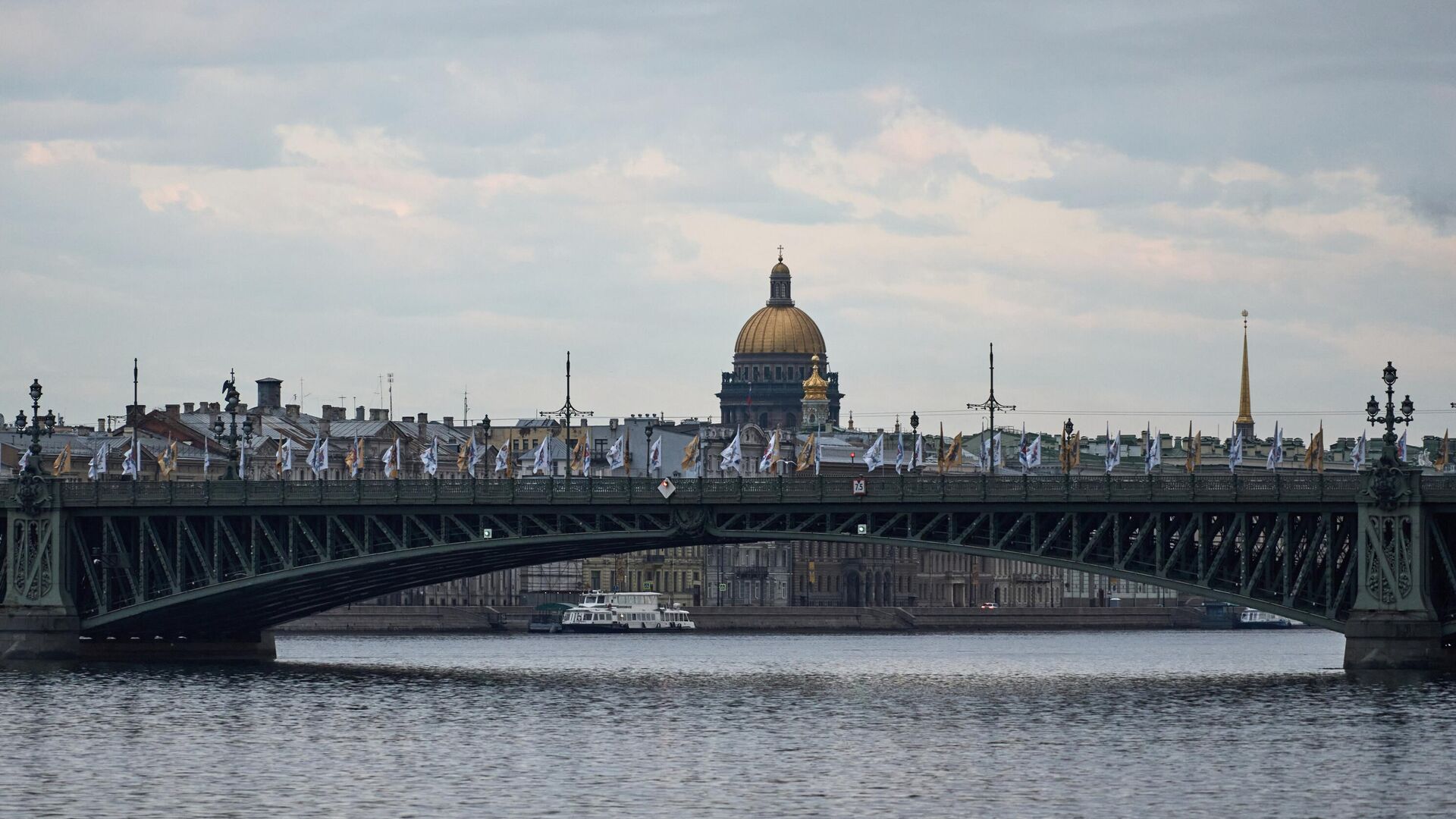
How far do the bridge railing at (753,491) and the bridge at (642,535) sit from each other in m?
0.08

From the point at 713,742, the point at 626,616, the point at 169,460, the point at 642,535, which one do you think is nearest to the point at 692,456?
the point at 642,535

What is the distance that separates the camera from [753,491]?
88438 millimetres

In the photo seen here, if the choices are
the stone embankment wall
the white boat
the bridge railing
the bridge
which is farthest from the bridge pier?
the white boat

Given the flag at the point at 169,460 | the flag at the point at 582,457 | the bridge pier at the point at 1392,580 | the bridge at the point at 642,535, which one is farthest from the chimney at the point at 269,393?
the bridge pier at the point at 1392,580

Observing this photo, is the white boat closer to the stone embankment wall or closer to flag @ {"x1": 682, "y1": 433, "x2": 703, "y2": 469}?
the stone embankment wall

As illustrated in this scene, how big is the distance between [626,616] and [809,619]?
12.2 metres

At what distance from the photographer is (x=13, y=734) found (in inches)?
2655

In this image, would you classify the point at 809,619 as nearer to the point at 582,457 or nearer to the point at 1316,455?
the point at 582,457

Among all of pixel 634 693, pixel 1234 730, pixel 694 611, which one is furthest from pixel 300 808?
pixel 694 611

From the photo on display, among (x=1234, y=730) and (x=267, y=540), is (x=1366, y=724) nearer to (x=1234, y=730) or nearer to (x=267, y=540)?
(x=1234, y=730)

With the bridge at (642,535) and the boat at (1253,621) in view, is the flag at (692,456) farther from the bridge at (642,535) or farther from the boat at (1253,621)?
the boat at (1253,621)

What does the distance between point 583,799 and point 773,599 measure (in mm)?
141227

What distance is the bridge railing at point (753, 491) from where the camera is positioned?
82.9 metres

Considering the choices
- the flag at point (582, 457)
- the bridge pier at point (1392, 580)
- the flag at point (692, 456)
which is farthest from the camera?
the flag at point (582, 457)
